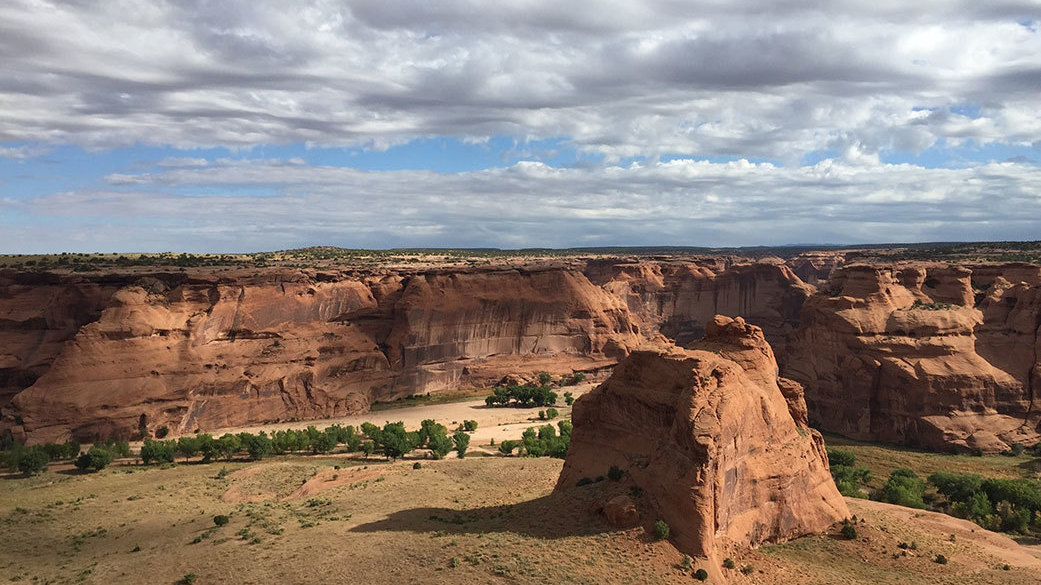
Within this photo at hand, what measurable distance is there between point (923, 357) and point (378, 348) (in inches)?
2370

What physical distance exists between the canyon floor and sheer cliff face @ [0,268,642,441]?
1171 cm

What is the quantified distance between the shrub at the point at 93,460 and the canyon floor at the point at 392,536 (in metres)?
1.61

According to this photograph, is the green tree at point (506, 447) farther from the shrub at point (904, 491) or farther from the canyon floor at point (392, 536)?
the shrub at point (904, 491)

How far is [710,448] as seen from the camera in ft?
97.7

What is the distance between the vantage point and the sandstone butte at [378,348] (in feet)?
217

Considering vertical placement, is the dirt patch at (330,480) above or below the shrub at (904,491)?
above

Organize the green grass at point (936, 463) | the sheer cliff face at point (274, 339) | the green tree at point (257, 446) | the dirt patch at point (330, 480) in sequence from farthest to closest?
1. the sheer cliff face at point (274, 339)
2. the green tree at point (257, 446)
3. the green grass at point (936, 463)
4. the dirt patch at point (330, 480)

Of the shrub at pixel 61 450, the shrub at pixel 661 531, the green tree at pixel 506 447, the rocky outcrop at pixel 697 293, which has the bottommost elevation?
the green tree at pixel 506 447

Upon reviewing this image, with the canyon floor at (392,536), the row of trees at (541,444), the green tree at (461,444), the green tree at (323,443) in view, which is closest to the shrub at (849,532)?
the canyon floor at (392,536)

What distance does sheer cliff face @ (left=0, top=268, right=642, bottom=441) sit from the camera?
6581 cm

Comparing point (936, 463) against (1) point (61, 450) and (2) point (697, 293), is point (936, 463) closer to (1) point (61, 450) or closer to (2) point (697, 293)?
(2) point (697, 293)

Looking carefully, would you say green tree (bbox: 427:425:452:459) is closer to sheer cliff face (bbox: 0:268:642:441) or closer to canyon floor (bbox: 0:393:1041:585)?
canyon floor (bbox: 0:393:1041:585)

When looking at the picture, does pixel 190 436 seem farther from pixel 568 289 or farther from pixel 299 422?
pixel 568 289

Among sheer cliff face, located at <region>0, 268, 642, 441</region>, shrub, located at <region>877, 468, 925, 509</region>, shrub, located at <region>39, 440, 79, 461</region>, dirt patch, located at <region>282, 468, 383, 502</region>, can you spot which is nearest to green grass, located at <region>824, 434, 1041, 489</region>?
shrub, located at <region>877, 468, 925, 509</region>
